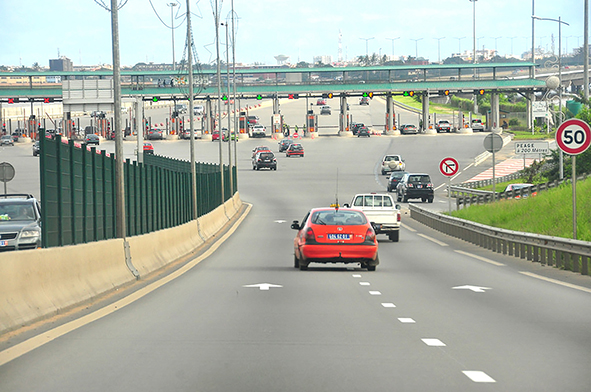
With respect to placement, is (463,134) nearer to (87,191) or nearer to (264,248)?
(264,248)

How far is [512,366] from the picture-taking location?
8453mm

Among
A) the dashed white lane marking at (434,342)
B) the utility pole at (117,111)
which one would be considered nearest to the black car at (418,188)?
the utility pole at (117,111)

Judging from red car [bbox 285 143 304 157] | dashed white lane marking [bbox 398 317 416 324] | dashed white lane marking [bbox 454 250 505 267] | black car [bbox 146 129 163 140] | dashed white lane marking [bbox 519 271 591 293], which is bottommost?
dashed white lane marking [bbox 454 250 505 267]

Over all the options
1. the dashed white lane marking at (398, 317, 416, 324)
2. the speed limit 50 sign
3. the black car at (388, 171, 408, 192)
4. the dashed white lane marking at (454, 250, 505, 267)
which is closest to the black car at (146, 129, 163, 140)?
the black car at (388, 171, 408, 192)

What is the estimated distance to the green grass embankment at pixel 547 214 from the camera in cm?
2380

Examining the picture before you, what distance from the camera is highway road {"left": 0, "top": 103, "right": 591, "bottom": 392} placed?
777 centimetres

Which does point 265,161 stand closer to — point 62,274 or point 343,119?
point 343,119

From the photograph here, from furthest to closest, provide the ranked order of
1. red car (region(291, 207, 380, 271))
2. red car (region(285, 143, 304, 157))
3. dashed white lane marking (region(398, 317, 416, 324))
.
Answer: red car (region(285, 143, 304, 157)) → red car (region(291, 207, 380, 271)) → dashed white lane marking (region(398, 317, 416, 324))

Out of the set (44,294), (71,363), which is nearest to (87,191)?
(44,294)

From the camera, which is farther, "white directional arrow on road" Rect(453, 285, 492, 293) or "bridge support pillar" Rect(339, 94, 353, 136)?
"bridge support pillar" Rect(339, 94, 353, 136)

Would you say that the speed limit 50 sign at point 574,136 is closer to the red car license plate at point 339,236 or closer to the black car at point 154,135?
the red car license plate at point 339,236

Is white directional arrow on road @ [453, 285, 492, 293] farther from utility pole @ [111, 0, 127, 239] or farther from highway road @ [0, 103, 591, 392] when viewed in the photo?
utility pole @ [111, 0, 127, 239]

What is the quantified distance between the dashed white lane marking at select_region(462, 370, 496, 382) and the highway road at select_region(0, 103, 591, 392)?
2 centimetres

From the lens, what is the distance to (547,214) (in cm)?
2708
